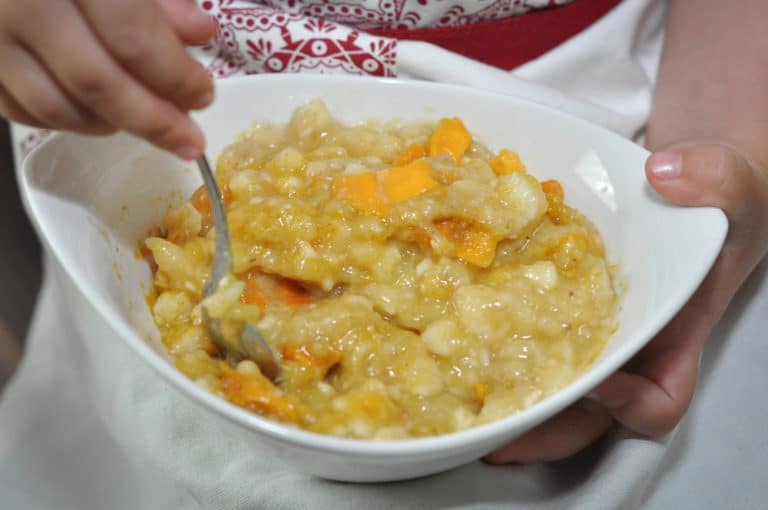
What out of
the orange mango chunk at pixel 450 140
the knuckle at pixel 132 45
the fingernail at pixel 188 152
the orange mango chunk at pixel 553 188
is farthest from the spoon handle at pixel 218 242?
the orange mango chunk at pixel 553 188

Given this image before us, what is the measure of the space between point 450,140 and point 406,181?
0.14 m

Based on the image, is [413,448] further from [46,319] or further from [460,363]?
[46,319]

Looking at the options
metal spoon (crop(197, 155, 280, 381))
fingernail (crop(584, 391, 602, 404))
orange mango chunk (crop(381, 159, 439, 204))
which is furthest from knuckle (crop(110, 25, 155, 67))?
fingernail (crop(584, 391, 602, 404))

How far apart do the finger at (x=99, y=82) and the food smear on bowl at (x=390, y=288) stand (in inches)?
9.1

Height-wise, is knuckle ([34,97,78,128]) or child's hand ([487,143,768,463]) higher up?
knuckle ([34,97,78,128])

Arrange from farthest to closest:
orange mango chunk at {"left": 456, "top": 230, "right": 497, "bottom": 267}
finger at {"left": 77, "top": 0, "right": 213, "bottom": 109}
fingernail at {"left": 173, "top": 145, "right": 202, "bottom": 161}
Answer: orange mango chunk at {"left": 456, "top": 230, "right": 497, "bottom": 267} → fingernail at {"left": 173, "top": 145, "right": 202, "bottom": 161} → finger at {"left": 77, "top": 0, "right": 213, "bottom": 109}

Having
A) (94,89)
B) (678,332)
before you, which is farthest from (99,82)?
(678,332)

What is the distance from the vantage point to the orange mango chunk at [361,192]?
3.01 feet

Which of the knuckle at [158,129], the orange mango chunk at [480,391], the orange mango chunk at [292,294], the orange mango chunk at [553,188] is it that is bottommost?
the orange mango chunk at [480,391]

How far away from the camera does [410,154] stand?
103 cm

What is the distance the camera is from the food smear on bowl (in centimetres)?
77

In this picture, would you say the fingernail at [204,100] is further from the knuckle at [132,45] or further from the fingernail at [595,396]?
the fingernail at [595,396]

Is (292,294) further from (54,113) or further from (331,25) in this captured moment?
(331,25)

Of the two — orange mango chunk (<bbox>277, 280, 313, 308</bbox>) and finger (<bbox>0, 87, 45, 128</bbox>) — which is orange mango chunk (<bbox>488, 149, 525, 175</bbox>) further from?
finger (<bbox>0, 87, 45, 128</bbox>)
